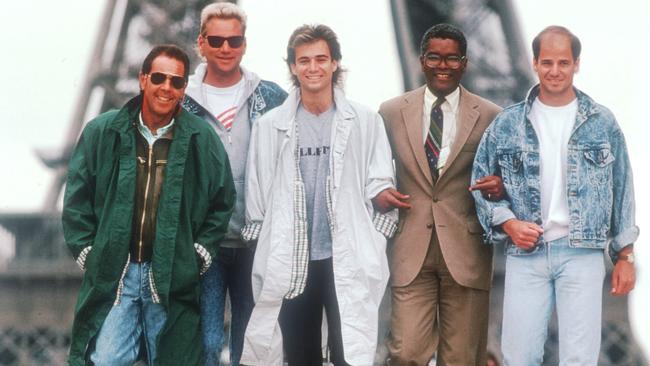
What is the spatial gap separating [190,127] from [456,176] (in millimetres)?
1258

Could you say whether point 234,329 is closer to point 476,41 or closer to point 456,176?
point 456,176

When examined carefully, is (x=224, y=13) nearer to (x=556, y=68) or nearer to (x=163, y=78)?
(x=163, y=78)

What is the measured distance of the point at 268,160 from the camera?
5066 millimetres

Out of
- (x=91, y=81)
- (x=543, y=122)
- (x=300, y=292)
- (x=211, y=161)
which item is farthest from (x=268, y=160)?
(x=91, y=81)

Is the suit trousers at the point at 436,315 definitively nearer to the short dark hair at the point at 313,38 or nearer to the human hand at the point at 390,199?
the human hand at the point at 390,199

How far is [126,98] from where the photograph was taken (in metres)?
13.8

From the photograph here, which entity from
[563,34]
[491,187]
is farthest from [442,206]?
[563,34]

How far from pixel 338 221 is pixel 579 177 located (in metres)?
1.08

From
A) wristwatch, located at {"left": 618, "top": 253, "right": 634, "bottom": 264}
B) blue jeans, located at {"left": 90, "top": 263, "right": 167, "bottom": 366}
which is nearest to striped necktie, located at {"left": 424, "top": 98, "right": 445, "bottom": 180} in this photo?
wristwatch, located at {"left": 618, "top": 253, "right": 634, "bottom": 264}

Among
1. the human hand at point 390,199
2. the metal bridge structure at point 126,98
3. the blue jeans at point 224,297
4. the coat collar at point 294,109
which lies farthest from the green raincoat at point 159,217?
the metal bridge structure at point 126,98

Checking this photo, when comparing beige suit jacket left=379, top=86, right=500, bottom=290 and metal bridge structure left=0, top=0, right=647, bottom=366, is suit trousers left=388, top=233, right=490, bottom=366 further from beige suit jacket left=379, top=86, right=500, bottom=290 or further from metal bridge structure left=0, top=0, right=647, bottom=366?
metal bridge structure left=0, top=0, right=647, bottom=366

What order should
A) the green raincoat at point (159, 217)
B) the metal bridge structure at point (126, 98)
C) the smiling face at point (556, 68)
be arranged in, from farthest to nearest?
the metal bridge structure at point (126, 98) < the smiling face at point (556, 68) < the green raincoat at point (159, 217)

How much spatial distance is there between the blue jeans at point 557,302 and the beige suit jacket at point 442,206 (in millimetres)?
261

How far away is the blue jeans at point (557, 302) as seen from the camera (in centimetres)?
481
